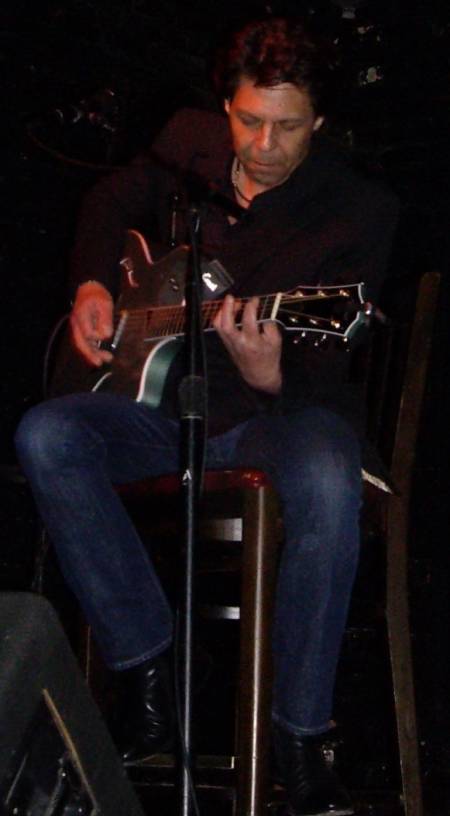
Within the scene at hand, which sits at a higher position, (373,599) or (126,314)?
(126,314)

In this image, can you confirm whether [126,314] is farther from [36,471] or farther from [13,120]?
[13,120]

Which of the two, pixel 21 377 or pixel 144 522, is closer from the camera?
pixel 144 522

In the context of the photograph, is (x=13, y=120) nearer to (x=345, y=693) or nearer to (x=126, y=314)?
(x=126, y=314)

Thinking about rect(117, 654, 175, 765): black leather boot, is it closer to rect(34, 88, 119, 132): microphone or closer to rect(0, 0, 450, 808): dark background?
rect(34, 88, 119, 132): microphone

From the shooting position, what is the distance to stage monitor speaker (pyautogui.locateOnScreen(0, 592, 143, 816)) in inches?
40.9

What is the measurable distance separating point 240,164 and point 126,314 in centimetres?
40

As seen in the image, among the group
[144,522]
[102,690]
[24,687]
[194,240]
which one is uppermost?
[194,240]

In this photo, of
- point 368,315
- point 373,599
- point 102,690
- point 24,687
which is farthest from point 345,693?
point 24,687

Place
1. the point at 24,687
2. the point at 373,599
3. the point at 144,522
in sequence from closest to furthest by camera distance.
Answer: the point at 24,687 → the point at 144,522 → the point at 373,599

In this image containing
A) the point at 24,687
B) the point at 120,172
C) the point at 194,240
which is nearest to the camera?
the point at 24,687

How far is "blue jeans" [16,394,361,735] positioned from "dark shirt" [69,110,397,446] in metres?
0.10

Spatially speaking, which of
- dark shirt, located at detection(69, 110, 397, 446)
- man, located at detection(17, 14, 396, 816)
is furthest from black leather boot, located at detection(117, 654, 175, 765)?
dark shirt, located at detection(69, 110, 397, 446)

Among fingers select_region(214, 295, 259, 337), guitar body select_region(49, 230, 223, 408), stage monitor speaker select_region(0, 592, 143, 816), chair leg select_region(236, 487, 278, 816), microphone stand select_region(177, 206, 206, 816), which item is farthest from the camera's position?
guitar body select_region(49, 230, 223, 408)

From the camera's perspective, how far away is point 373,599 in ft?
7.50
